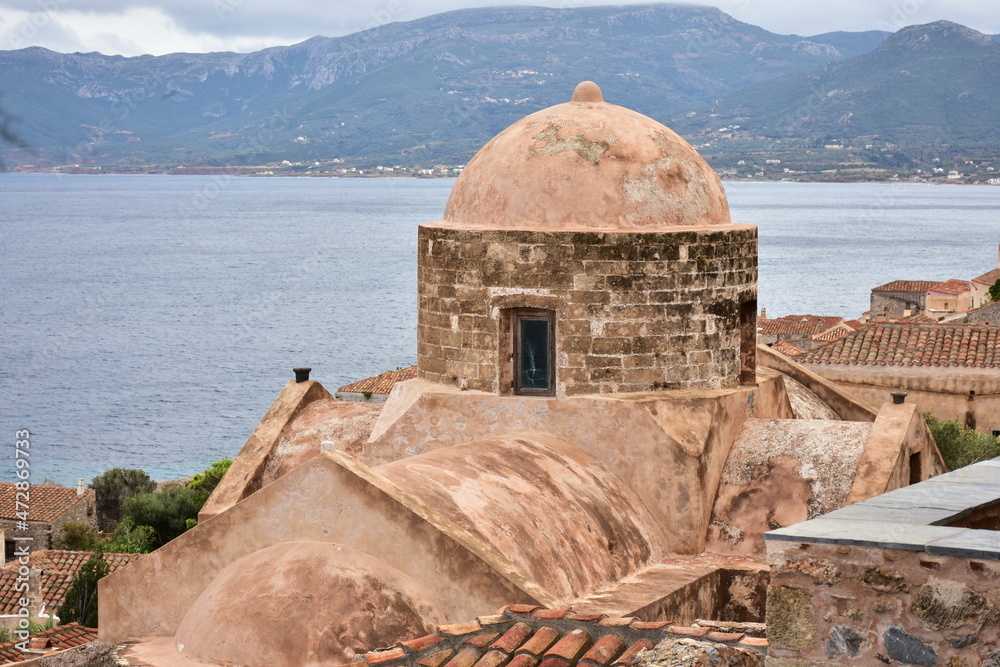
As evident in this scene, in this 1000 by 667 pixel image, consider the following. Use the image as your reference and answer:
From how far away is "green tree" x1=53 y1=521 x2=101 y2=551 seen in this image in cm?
4372

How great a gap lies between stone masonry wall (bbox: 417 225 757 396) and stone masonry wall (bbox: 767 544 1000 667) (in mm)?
7031

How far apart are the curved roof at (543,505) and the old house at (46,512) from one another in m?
34.7

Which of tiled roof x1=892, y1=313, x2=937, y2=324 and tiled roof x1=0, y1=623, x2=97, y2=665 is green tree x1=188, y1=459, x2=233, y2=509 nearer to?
tiled roof x1=892, y1=313, x2=937, y2=324

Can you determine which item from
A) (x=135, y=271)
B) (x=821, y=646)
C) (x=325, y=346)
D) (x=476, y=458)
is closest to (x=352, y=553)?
(x=476, y=458)

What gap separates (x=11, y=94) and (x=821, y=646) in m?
172

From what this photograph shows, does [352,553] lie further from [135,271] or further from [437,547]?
[135,271]

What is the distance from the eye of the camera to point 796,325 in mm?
66000

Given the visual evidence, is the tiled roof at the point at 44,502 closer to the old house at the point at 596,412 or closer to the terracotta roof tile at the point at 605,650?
the old house at the point at 596,412

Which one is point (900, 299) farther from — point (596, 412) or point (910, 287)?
point (596, 412)

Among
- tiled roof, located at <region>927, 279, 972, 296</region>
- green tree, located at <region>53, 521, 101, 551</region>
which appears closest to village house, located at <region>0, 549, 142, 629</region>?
green tree, located at <region>53, 521, 101, 551</region>

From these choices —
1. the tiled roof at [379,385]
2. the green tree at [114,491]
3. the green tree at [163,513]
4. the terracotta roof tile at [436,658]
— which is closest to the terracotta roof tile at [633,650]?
the terracotta roof tile at [436,658]

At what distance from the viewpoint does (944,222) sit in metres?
192

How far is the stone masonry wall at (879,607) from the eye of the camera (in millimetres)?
5555

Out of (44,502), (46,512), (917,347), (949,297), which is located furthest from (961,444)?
(949,297)
